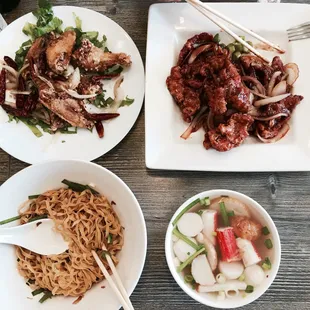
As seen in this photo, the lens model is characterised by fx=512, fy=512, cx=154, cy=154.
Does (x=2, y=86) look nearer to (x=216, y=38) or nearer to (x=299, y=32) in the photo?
(x=216, y=38)

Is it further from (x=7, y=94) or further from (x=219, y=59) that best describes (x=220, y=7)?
(x=7, y=94)

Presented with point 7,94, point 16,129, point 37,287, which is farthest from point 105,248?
point 7,94

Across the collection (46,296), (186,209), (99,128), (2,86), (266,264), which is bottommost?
(46,296)

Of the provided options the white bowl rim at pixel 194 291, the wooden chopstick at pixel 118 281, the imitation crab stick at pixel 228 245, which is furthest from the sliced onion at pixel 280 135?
the wooden chopstick at pixel 118 281

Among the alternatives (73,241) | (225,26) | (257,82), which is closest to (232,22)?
(225,26)

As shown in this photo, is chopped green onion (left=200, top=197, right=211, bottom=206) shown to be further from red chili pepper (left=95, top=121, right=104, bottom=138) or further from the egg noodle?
red chili pepper (left=95, top=121, right=104, bottom=138)

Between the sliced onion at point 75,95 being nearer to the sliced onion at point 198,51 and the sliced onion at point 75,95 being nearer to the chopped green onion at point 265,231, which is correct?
the sliced onion at point 198,51
